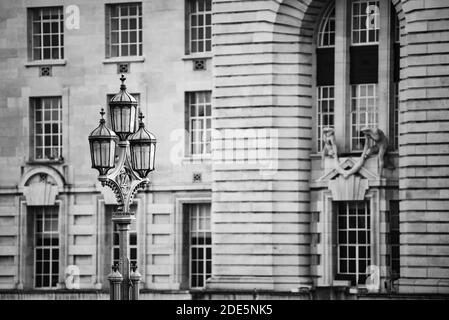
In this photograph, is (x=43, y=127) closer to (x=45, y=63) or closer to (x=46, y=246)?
(x=45, y=63)

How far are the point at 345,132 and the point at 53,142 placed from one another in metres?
9.15

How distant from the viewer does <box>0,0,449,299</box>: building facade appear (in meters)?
46.6

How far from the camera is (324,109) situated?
49219 millimetres

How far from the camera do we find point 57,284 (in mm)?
51094

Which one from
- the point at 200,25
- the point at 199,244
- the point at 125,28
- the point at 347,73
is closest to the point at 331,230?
the point at 199,244

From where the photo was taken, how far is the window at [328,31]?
4897 cm

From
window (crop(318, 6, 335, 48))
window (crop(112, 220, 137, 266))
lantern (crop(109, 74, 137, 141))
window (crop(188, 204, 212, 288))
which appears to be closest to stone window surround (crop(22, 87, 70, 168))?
window (crop(112, 220, 137, 266))

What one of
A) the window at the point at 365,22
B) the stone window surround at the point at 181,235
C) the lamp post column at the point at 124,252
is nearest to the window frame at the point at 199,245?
the stone window surround at the point at 181,235

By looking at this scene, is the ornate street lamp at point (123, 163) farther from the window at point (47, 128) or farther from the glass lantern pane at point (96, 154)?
the window at point (47, 128)

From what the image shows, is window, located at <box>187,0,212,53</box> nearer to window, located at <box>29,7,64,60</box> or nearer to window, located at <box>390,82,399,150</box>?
window, located at <box>29,7,64,60</box>

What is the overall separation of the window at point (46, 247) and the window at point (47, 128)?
1.69 m
